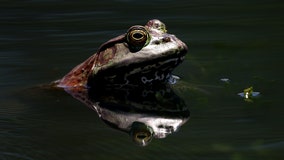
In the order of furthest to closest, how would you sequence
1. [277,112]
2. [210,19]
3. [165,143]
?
[210,19], [277,112], [165,143]

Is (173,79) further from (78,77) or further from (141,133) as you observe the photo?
(141,133)

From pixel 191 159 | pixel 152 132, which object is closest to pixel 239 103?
pixel 152 132

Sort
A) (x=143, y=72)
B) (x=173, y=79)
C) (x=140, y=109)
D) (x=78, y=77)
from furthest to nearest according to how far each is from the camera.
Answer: (x=78, y=77)
(x=173, y=79)
(x=143, y=72)
(x=140, y=109)

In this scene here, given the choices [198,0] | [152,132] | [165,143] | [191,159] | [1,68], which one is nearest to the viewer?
[191,159]

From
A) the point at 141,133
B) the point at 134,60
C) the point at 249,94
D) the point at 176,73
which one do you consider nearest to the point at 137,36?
the point at 134,60

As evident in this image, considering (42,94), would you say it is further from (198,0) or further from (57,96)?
(198,0)

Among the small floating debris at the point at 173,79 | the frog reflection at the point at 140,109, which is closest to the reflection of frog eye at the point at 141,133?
the frog reflection at the point at 140,109

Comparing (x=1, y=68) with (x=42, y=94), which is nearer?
(x=42, y=94)
